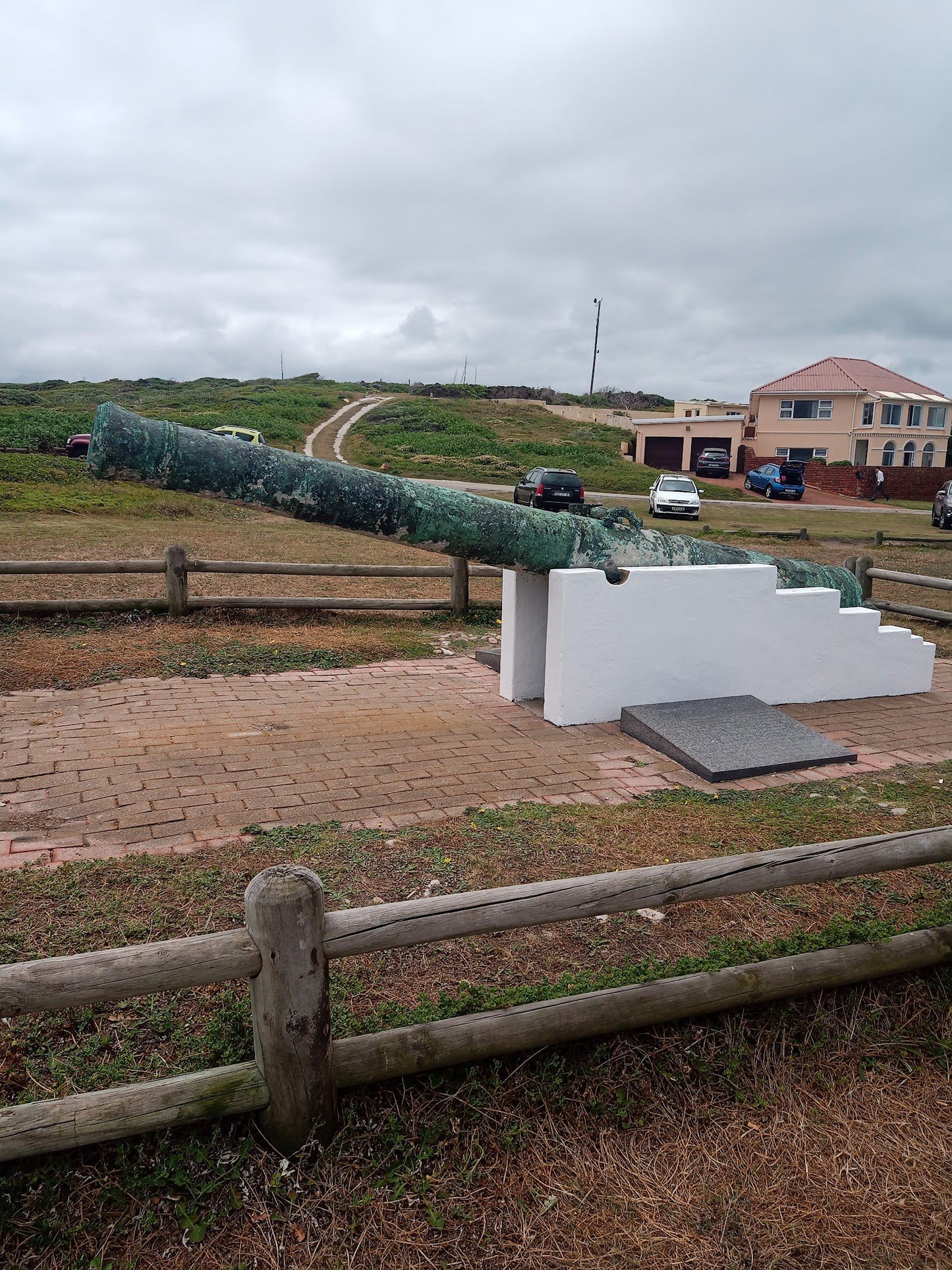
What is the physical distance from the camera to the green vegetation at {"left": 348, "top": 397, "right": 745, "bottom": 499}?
35.9m

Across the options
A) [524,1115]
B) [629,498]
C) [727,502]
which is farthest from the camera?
[727,502]

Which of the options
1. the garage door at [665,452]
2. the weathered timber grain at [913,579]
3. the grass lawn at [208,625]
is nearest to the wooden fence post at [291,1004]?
the grass lawn at [208,625]

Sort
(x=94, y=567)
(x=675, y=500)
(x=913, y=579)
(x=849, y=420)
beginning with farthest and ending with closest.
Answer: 1. (x=849, y=420)
2. (x=675, y=500)
3. (x=913, y=579)
4. (x=94, y=567)

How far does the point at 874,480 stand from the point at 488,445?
16.9 meters

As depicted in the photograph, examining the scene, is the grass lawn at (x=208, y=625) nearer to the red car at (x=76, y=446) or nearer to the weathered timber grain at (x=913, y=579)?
the weathered timber grain at (x=913, y=579)

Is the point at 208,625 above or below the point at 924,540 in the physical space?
below

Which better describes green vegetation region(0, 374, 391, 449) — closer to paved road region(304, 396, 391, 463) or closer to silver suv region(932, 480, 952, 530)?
paved road region(304, 396, 391, 463)

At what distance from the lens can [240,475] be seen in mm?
4758

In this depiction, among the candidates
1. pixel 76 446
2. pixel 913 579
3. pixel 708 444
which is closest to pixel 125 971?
pixel 913 579

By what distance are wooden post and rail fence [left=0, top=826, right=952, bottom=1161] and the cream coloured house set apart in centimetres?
4518

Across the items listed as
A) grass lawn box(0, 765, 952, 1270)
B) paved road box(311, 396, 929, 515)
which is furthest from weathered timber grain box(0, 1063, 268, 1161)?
paved road box(311, 396, 929, 515)

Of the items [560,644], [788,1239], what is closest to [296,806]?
[560,644]

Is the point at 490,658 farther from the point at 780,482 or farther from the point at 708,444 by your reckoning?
the point at 708,444

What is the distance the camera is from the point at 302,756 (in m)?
5.64
